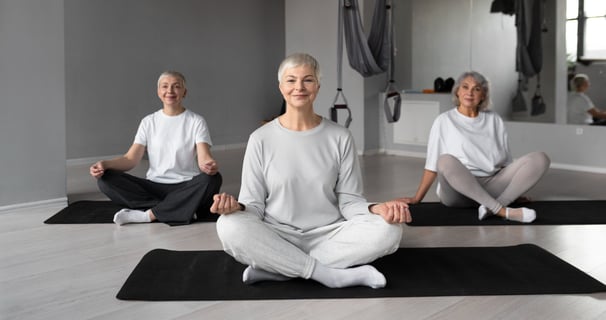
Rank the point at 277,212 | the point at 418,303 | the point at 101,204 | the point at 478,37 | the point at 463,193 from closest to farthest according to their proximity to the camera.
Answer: the point at 418,303, the point at 277,212, the point at 463,193, the point at 101,204, the point at 478,37

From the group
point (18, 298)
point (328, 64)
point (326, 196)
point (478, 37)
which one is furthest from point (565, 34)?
point (18, 298)

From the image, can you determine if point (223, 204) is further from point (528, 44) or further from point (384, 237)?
point (528, 44)

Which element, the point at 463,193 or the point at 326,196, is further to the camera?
the point at 463,193

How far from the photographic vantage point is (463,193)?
4645 millimetres

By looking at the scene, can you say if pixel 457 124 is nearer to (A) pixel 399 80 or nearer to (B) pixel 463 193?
(B) pixel 463 193

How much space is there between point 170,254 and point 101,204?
1768 mm

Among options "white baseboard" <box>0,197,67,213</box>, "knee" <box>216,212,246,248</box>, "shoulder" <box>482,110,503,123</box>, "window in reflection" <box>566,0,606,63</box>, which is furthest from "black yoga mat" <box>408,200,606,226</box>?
"white baseboard" <box>0,197,67,213</box>

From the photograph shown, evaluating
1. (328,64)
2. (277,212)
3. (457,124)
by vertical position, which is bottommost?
(277,212)

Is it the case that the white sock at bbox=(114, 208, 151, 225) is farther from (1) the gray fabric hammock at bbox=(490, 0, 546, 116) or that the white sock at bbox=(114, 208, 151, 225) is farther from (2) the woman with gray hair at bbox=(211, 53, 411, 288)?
(1) the gray fabric hammock at bbox=(490, 0, 546, 116)

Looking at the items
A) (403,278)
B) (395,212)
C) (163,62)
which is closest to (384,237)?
(395,212)

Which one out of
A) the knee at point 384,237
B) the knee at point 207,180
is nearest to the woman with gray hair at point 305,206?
the knee at point 384,237

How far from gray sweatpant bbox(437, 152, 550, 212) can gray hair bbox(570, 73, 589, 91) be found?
8.40 feet

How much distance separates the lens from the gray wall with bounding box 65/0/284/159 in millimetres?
7793

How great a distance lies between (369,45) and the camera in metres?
Answer: 7.27
